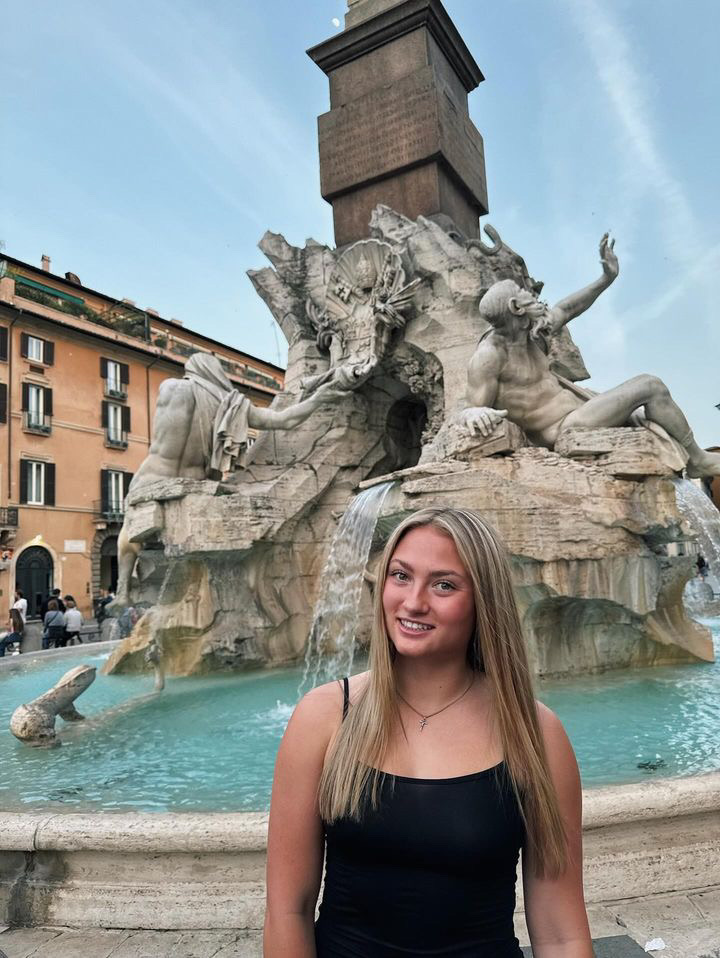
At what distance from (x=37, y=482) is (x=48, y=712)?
21406 millimetres

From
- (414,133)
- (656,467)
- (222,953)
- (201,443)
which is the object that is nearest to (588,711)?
(656,467)

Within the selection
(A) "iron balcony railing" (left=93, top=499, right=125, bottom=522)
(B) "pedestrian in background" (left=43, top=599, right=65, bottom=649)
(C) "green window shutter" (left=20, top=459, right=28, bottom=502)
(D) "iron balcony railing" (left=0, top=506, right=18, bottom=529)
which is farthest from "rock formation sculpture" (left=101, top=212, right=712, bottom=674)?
(A) "iron balcony railing" (left=93, top=499, right=125, bottom=522)

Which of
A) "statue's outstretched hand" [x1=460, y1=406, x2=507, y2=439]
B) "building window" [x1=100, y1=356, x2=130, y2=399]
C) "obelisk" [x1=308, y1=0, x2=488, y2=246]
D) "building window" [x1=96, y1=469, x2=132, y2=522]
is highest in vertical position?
"building window" [x1=100, y1=356, x2=130, y2=399]

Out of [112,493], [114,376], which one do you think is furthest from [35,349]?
[112,493]

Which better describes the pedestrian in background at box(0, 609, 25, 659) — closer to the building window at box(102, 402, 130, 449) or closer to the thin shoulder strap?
the thin shoulder strap

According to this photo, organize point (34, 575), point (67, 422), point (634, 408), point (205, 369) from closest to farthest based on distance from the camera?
point (634, 408) → point (205, 369) → point (34, 575) → point (67, 422)

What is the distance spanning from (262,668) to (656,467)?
13.6 feet

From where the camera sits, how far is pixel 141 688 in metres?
6.57

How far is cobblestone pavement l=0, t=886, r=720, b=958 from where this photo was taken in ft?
7.18

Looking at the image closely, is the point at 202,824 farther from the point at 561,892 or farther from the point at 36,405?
the point at 36,405

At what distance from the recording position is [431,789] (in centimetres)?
112

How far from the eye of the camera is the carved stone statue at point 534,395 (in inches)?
226

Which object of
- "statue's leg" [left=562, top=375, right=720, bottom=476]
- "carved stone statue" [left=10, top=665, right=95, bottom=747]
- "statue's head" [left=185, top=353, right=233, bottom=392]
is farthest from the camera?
"statue's head" [left=185, top=353, right=233, bottom=392]

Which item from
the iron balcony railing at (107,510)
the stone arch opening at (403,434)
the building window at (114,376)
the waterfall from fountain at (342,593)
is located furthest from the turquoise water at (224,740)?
the building window at (114,376)
